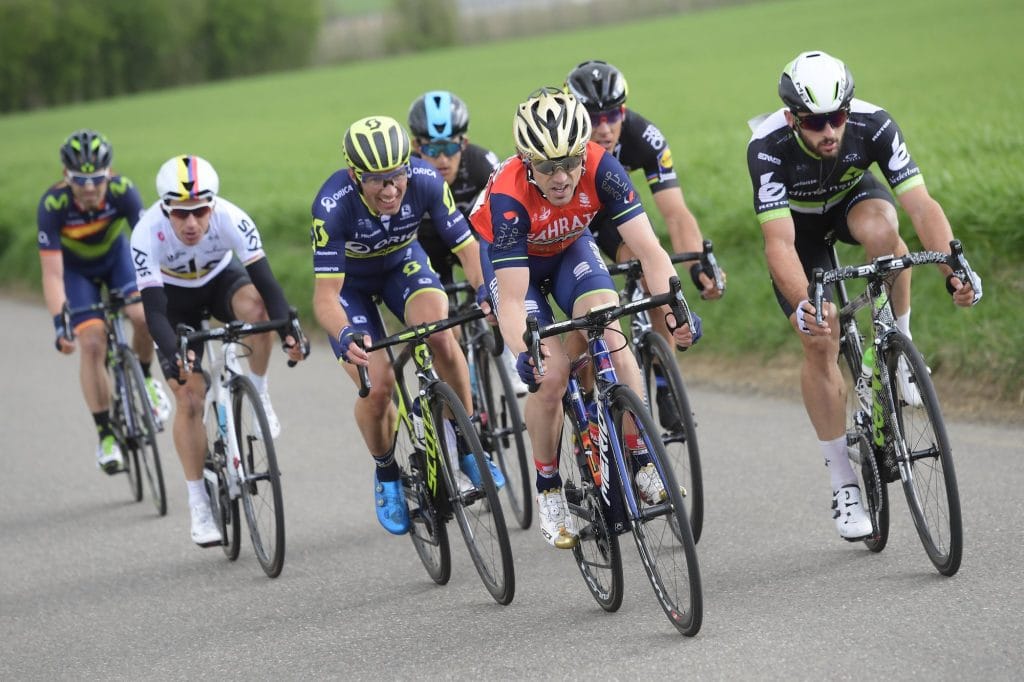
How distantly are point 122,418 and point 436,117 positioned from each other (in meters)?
2.96

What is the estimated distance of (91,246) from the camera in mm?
8781

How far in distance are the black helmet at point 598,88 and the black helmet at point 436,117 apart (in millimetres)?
793

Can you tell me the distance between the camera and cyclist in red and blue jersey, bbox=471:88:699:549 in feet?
16.9

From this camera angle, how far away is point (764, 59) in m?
33.6

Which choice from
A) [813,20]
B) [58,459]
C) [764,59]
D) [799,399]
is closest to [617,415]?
[799,399]

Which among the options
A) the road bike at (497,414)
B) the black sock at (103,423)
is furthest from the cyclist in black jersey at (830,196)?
the black sock at (103,423)

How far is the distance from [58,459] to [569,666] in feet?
20.0

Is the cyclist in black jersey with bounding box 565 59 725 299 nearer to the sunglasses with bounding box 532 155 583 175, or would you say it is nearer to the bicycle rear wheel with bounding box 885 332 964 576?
the sunglasses with bounding box 532 155 583 175

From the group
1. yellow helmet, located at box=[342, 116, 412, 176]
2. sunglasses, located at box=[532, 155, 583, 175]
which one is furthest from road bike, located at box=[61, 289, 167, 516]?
sunglasses, located at box=[532, 155, 583, 175]

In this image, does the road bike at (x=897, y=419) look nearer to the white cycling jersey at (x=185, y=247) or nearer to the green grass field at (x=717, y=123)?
the green grass field at (x=717, y=123)

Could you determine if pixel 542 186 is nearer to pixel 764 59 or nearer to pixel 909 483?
pixel 909 483

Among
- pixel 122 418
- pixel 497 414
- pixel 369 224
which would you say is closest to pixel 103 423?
pixel 122 418

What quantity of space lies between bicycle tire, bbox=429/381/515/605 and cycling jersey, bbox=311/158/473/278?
0.81 metres

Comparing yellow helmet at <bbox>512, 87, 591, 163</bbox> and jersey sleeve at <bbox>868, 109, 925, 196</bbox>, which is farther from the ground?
yellow helmet at <bbox>512, 87, 591, 163</bbox>
